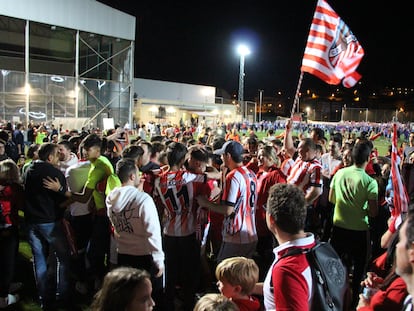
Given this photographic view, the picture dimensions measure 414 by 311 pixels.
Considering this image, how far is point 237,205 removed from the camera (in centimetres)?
434

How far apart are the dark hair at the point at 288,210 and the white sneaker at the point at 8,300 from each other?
4.14 meters

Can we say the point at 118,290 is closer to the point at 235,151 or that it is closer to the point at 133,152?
the point at 235,151

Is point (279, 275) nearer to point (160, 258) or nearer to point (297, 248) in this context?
point (297, 248)

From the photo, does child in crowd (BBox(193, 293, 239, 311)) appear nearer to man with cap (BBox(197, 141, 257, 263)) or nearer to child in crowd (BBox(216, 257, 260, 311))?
child in crowd (BBox(216, 257, 260, 311))

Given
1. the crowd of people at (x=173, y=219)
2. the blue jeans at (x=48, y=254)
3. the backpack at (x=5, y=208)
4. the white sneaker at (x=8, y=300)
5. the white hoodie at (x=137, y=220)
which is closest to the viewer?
the crowd of people at (x=173, y=219)

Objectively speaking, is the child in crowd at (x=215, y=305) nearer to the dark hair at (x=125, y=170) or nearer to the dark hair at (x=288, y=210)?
the dark hair at (x=288, y=210)

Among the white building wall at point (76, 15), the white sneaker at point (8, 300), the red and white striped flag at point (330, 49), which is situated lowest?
the white sneaker at point (8, 300)

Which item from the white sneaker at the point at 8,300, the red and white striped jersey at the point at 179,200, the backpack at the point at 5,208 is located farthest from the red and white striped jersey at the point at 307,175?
the white sneaker at the point at 8,300

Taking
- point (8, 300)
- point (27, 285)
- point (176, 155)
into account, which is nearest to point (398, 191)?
point (176, 155)

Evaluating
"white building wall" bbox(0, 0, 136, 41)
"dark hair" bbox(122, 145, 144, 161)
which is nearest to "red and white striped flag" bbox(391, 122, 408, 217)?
"dark hair" bbox(122, 145, 144, 161)

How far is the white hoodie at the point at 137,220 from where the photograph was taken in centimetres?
380

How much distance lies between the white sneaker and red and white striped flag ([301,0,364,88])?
564cm

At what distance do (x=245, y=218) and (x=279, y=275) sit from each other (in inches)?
90.6

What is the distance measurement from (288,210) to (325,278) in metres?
0.46
